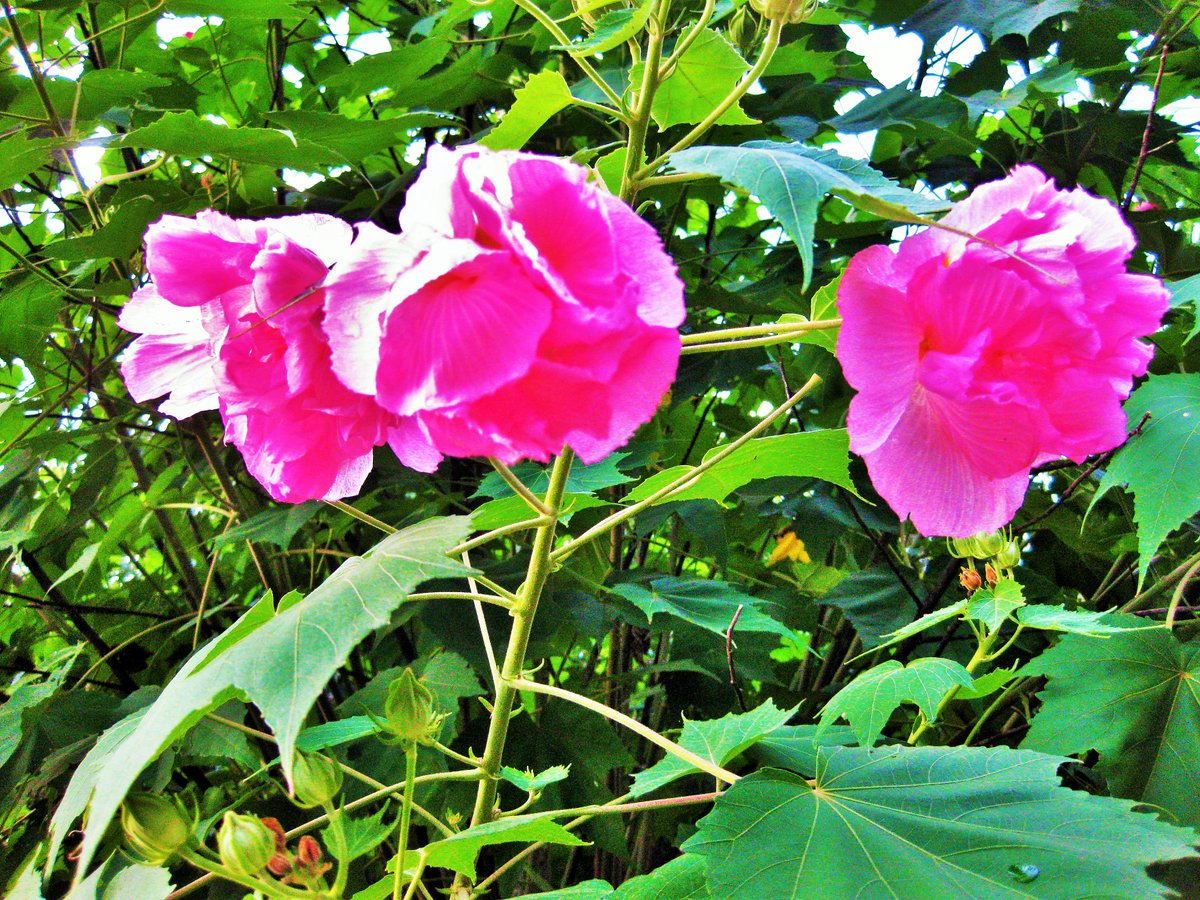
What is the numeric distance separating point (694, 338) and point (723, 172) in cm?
8

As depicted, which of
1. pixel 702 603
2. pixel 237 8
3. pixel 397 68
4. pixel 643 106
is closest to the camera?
pixel 643 106

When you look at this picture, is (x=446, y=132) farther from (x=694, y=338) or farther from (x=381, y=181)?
(x=694, y=338)

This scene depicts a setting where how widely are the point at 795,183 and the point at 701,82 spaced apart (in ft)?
0.66

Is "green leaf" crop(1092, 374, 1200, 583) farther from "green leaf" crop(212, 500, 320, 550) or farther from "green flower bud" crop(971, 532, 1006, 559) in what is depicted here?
"green leaf" crop(212, 500, 320, 550)

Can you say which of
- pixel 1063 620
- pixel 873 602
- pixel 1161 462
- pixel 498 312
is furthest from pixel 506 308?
pixel 873 602

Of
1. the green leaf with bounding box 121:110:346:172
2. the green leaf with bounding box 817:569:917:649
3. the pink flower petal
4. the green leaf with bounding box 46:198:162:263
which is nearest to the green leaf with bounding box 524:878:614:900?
the pink flower petal

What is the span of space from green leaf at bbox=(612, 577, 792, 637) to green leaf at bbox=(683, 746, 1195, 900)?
0.21 meters

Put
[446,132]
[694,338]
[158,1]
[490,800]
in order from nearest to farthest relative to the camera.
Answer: [694,338] → [490,800] → [158,1] → [446,132]

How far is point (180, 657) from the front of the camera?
1285 millimetres

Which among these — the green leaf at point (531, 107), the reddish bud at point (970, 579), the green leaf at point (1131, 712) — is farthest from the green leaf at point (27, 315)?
the green leaf at point (1131, 712)

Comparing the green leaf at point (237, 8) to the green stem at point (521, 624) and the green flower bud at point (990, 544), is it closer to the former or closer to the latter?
the green stem at point (521, 624)

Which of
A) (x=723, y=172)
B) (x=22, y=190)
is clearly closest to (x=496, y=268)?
(x=723, y=172)

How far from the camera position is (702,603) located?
0.86 m

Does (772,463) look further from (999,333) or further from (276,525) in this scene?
(276,525)
